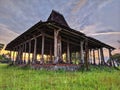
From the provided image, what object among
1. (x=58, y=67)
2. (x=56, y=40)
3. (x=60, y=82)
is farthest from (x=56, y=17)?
(x=60, y=82)

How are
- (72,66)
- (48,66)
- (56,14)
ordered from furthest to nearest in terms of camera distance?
(56,14) < (72,66) < (48,66)

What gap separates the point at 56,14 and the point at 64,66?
1090 centimetres

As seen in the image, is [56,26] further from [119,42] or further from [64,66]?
[119,42]

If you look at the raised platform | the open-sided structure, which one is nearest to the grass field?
the raised platform

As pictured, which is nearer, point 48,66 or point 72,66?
point 48,66

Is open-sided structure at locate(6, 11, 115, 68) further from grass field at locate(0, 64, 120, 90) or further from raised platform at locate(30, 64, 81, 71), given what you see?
A: grass field at locate(0, 64, 120, 90)

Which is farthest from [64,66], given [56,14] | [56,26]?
[56,14]

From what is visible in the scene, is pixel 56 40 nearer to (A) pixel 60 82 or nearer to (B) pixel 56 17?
(B) pixel 56 17

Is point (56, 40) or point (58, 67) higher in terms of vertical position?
point (56, 40)

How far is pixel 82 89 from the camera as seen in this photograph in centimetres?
586

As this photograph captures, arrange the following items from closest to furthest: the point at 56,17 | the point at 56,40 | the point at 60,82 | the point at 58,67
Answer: the point at 60,82 → the point at 58,67 → the point at 56,40 → the point at 56,17

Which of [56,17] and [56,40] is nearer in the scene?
[56,40]

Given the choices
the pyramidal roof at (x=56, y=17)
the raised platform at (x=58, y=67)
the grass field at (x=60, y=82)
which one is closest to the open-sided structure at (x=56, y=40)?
the pyramidal roof at (x=56, y=17)

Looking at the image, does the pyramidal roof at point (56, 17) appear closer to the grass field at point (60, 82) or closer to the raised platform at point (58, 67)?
the raised platform at point (58, 67)
